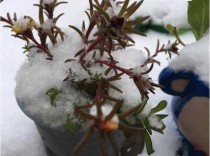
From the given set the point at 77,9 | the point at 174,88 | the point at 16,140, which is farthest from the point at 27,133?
the point at 77,9

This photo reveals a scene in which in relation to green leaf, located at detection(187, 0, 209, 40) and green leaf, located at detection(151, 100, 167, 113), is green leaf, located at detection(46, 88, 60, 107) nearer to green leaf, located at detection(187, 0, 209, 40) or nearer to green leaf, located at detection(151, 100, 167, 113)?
green leaf, located at detection(151, 100, 167, 113)

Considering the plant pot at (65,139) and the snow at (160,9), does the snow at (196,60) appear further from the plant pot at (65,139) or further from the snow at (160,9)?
the snow at (160,9)

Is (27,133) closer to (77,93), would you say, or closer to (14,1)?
(77,93)

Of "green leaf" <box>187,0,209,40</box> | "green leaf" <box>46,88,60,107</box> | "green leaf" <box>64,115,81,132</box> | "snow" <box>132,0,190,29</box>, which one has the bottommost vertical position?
"snow" <box>132,0,190,29</box>

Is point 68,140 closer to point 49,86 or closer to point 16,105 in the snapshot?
point 49,86

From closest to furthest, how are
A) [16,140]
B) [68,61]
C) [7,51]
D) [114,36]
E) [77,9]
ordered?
1. [114,36]
2. [68,61]
3. [16,140]
4. [7,51]
5. [77,9]

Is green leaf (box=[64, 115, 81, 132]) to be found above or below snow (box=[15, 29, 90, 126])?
below

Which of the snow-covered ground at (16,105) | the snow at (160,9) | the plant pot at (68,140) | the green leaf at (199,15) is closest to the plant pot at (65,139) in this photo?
the plant pot at (68,140)

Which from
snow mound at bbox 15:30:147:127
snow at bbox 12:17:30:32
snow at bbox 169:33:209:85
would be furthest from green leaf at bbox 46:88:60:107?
snow at bbox 169:33:209:85

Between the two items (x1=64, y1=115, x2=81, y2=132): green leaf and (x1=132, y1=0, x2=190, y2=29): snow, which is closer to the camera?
(x1=64, y1=115, x2=81, y2=132): green leaf
